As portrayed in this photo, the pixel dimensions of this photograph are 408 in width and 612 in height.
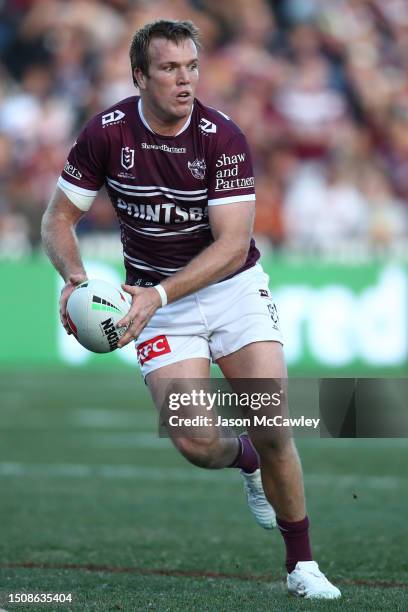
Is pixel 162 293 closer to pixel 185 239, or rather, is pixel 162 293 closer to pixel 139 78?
pixel 185 239

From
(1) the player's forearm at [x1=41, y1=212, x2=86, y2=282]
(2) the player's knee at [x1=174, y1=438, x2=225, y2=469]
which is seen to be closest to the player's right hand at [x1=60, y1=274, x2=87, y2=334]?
(1) the player's forearm at [x1=41, y1=212, x2=86, y2=282]

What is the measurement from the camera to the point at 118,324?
5.29m

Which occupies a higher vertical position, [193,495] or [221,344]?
[221,344]

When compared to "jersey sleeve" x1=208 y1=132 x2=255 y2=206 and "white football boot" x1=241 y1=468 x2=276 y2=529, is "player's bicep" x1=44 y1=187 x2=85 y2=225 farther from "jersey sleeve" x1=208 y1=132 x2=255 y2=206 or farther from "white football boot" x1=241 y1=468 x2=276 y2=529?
"white football boot" x1=241 y1=468 x2=276 y2=529

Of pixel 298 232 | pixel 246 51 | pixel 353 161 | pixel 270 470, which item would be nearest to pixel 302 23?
pixel 246 51

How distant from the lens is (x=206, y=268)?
18.3 feet

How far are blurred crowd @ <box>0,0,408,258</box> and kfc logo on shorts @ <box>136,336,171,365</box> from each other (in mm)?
10241

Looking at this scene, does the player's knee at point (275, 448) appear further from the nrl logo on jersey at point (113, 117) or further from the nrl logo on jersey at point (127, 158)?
the nrl logo on jersey at point (113, 117)

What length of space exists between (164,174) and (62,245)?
60 centimetres

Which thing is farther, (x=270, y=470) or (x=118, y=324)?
(x=270, y=470)

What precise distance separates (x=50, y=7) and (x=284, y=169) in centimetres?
428

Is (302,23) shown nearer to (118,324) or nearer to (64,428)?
(64,428)

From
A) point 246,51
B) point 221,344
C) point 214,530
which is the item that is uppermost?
point 246,51

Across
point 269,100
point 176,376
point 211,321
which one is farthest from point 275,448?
point 269,100
